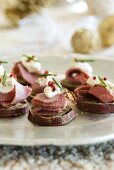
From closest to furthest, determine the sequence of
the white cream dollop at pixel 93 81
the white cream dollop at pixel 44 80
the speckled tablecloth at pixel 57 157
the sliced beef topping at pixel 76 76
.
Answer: the speckled tablecloth at pixel 57 157, the white cream dollop at pixel 93 81, the white cream dollop at pixel 44 80, the sliced beef topping at pixel 76 76

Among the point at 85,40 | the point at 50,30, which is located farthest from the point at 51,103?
the point at 50,30

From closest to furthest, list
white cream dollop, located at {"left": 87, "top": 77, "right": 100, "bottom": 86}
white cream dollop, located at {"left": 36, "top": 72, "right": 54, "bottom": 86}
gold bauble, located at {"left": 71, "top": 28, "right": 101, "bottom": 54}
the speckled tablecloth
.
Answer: the speckled tablecloth
white cream dollop, located at {"left": 87, "top": 77, "right": 100, "bottom": 86}
white cream dollop, located at {"left": 36, "top": 72, "right": 54, "bottom": 86}
gold bauble, located at {"left": 71, "top": 28, "right": 101, "bottom": 54}

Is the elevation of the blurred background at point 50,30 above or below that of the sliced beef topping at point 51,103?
above

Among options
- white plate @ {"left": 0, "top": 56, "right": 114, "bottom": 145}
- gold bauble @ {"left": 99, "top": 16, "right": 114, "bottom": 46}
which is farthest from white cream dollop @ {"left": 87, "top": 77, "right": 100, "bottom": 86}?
gold bauble @ {"left": 99, "top": 16, "right": 114, "bottom": 46}

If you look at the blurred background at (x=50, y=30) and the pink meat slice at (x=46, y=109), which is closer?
the pink meat slice at (x=46, y=109)

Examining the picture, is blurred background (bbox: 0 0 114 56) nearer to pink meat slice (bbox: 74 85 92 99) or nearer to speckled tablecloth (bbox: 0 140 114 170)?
pink meat slice (bbox: 74 85 92 99)

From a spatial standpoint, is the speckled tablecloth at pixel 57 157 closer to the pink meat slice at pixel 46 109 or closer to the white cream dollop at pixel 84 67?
the pink meat slice at pixel 46 109

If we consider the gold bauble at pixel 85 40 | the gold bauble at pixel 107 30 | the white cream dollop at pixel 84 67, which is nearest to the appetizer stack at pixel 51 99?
the white cream dollop at pixel 84 67
